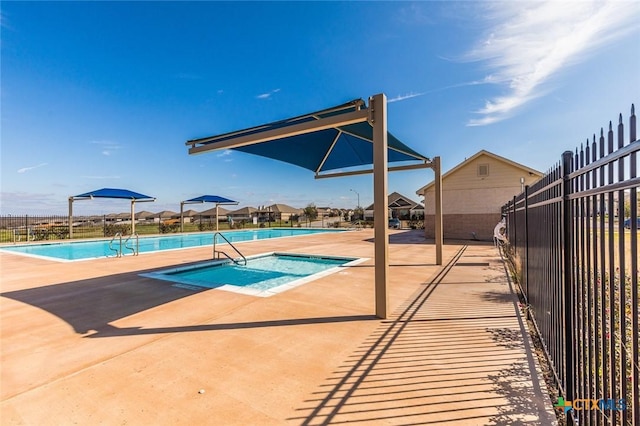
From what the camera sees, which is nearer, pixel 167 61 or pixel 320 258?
pixel 320 258

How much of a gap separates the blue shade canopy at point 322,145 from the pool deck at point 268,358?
3.12 m

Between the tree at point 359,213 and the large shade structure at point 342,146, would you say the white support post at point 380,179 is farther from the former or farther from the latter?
the tree at point 359,213

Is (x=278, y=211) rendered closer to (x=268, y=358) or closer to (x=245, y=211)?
(x=245, y=211)

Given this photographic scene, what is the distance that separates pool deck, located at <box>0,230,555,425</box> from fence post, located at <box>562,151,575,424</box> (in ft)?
0.93

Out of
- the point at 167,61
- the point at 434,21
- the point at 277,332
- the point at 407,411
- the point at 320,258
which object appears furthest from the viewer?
the point at 167,61

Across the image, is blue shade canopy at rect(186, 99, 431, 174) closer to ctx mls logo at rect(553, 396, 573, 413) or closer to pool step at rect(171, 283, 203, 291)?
pool step at rect(171, 283, 203, 291)

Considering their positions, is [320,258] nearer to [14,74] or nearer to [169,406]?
[169,406]

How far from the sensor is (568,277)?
7.02ft

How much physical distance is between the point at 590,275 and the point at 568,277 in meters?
0.57

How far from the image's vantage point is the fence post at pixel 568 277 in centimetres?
208

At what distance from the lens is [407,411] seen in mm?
2146

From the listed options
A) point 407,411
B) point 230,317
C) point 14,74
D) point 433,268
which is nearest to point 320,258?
point 433,268

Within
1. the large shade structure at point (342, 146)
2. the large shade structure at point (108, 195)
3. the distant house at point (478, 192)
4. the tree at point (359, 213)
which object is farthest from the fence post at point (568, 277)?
the tree at point (359, 213)

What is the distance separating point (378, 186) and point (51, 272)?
886 cm
